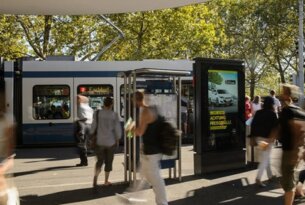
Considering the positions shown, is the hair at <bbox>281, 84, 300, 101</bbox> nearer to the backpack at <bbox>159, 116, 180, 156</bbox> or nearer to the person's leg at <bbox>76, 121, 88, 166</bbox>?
the backpack at <bbox>159, 116, 180, 156</bbox>

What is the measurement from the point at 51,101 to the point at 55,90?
15.9 inches

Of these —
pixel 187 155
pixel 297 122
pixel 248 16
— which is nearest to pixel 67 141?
pixel 187 155

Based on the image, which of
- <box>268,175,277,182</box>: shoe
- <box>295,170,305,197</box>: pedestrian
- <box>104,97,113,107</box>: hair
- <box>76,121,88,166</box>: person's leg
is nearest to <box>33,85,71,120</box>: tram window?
<box>76,121,88,166</box>: person's leg

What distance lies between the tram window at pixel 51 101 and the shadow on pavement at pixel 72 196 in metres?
8.23

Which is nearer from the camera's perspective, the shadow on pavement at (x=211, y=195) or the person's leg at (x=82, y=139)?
the shadow on pavement at (x=211, y=195)

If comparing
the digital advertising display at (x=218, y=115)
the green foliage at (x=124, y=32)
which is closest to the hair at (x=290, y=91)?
the digital advertising display at (x=218, y=115)

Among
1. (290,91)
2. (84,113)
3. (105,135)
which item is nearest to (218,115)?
(105,135)

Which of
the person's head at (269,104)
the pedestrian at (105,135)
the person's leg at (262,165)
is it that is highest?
the person's head at (269,104)

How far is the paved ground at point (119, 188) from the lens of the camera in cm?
795

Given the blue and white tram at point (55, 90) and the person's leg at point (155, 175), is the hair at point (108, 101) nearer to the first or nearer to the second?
the person's leg at point (155, 175)

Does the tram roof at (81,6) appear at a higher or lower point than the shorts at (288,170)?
higher

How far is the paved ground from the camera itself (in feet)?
26.1

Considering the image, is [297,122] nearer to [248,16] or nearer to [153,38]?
[153,38]

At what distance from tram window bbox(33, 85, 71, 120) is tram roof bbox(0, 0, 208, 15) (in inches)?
132
